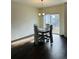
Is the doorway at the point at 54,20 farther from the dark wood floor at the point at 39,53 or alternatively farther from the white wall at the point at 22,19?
the dark wood floor at the point at 39,53

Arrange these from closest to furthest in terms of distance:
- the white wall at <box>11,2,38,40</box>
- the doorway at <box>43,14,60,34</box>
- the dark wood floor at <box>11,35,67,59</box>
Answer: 1. the dark wood floor at <box>11,35,67,59</box>
2. the white wall at <box>11,2,38,40</box>
3. the doorway at <box>43,14,60,34</box>

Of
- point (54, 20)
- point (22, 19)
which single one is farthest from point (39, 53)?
point (54, 20)

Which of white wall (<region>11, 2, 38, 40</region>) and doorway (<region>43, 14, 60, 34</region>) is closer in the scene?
white wall (<region>11, 2, 38, 40</region>)

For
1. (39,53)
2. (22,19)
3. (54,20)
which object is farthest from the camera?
(54,20)

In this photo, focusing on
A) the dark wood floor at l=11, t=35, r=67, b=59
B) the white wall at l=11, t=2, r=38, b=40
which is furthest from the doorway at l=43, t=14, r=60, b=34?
the dark wood floor at l=11, t=35, r=67, b=59

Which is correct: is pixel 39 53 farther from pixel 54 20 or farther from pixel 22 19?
pixel 54 20

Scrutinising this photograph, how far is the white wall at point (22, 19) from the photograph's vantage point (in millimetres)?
6477

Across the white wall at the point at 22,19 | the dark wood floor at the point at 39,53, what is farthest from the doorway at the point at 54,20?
the dark wood floor at the point at 39,53

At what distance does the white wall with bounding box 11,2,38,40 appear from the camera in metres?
6.48

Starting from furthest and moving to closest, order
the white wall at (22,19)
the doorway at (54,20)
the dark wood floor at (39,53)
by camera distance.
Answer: the doorway at (54,20)
the white wall at (22,19)
the dark wood floor at (39,53)

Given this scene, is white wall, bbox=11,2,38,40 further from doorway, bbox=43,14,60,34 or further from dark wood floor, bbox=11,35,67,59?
dark wood floor, bbox=11,35,67,59

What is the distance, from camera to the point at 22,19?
7477 mm
